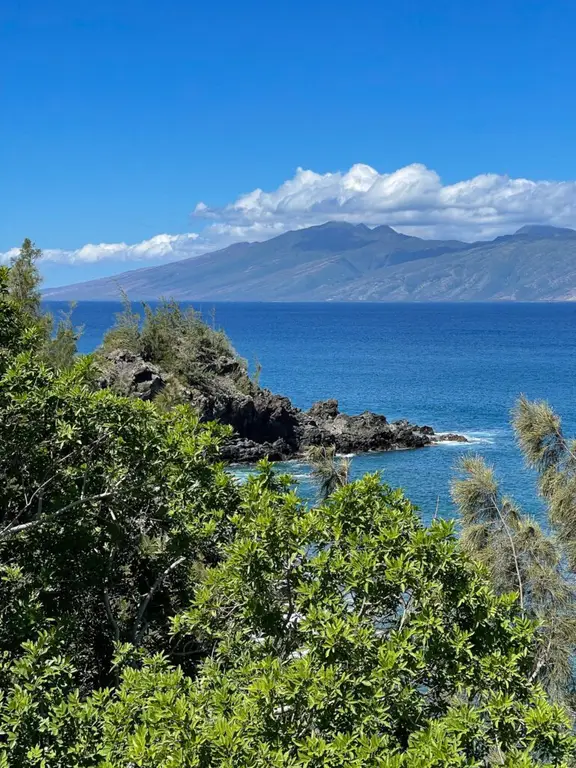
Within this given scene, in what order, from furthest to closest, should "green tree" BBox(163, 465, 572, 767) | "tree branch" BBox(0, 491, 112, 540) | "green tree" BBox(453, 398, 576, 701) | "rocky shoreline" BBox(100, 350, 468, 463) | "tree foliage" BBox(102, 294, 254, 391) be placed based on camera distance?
1. "tree foliage" BBox(102, 294, 254, 391)
2. "rocky shoreline" BBox(100, 350, 468, 463)
3. "green tree" BBox(453, 398, 576, 701)
4. "tree branch" BBox(0, 491, 112, 540)
5. "green tree" BBox(163, 465, 572, 767)

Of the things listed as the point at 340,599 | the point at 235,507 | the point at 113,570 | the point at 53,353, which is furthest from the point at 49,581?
the point at 53,353

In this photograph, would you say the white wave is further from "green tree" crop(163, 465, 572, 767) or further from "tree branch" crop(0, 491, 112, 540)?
"green tree" crop(163, 465, 572, 767)

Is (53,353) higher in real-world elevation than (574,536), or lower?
higher

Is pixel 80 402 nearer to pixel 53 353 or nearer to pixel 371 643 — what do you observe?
pixel 371 643

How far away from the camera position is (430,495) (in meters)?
36.2

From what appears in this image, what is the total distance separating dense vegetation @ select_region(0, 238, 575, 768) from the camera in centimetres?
668

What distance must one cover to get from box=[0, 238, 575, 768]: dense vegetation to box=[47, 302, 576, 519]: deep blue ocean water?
7.81 m

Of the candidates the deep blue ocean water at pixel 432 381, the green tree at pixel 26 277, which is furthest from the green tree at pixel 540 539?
the green tree at pixel 26 277

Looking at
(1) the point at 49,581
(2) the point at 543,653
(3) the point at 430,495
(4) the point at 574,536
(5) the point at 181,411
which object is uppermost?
(5) the point at 181,411

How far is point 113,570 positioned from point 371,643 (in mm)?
4679

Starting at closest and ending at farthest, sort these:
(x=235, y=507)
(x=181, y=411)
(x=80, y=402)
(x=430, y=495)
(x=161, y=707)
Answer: (x=161, y=707)
(x=80, y=402)
(x=235, y=507)
(x=181, y=411)
(x=430, y=495)

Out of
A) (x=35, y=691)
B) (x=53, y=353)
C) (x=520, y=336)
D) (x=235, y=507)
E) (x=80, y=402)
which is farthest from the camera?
(x=520, y=336)

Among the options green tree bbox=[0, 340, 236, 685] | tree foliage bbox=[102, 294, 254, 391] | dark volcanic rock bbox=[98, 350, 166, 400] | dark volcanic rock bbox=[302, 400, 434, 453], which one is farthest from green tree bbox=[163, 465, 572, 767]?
dark volcanic rock bbox=[302, 400, 434, 453]

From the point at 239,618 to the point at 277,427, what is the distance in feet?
131
